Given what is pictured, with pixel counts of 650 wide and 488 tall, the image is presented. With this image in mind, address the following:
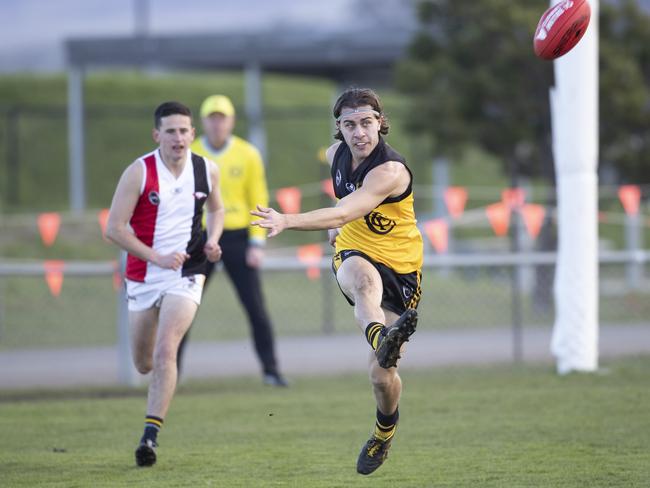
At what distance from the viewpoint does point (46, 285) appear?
15.9 meters

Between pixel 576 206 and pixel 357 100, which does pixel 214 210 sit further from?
pixel 576 206

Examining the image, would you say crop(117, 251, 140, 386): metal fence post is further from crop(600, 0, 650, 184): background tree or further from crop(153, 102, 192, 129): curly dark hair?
crop(600, 0, 650, 184): background tree

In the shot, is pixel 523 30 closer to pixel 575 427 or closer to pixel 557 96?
pixel 557 96

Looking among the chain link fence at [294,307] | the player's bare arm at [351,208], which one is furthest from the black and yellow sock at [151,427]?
the chain link fence at [294,307]

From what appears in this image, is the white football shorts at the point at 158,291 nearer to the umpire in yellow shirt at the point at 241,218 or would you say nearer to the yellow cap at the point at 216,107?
the umpire in yellow shirt at the point at 241,218

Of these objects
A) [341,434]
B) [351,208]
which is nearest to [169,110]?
[351,208]

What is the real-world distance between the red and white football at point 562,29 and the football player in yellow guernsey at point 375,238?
6.01 feet

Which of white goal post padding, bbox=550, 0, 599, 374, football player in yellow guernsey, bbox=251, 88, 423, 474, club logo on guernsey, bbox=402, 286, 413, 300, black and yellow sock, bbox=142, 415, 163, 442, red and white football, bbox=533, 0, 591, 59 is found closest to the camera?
football player in yellow guernsey, bbox=251, 88, 423, 474

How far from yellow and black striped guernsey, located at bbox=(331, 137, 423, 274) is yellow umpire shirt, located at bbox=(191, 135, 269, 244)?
11.4 feet

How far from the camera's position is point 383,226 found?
19.1 ft

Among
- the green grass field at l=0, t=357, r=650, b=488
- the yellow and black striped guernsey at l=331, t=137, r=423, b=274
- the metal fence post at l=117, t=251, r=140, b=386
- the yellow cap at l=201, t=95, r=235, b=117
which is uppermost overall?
the yellow cap at l=201, t=95, r=235, b=117

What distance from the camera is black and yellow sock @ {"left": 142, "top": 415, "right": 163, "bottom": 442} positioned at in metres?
6.08

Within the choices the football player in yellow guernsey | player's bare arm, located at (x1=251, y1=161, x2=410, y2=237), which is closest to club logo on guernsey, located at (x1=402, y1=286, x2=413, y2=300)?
the football player in yellow guernsey

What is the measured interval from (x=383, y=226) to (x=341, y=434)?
1864 millimetres
